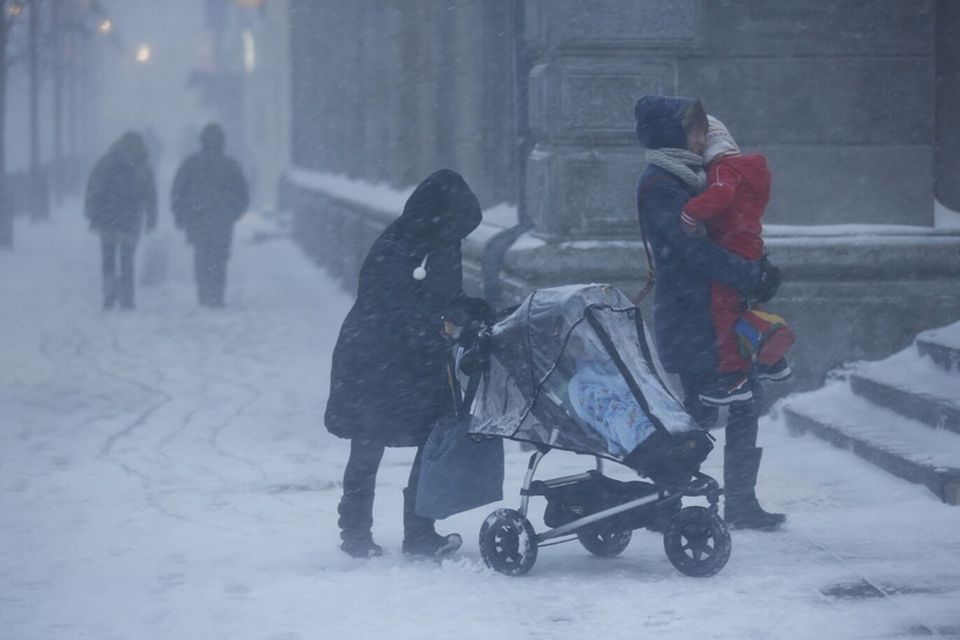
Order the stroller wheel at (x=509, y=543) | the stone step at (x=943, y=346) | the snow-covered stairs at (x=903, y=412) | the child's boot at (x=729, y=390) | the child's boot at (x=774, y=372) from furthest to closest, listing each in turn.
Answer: the stone step at (x=943, y=346), the snow-covered stairs at (x=903, y=412), the child's boot at (x=774, y=372), the child's boot at (x=729, y=390), the stroller wheel at (x=509, y=543)

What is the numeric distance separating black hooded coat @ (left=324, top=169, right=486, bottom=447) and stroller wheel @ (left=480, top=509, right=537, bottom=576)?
0.55 metres

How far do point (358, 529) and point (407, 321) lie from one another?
928 millimetres

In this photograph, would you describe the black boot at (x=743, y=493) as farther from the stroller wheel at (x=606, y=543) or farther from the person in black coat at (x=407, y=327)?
the person in black coat at (x=407, y=327)

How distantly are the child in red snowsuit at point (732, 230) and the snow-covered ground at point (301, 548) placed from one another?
69cm

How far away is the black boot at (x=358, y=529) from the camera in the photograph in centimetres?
639

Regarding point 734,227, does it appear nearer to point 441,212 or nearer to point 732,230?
point 732,230

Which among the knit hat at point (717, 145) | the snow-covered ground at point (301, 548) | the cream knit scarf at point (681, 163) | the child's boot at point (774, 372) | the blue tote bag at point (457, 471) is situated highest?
the knit hat at point (717, 145)

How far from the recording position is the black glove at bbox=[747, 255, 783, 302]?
618cm

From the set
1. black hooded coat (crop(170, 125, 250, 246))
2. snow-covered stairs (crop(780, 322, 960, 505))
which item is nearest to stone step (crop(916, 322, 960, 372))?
Answer: snow-covered stairs (crop(780, 322, 960, 505))

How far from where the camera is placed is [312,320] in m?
15.1

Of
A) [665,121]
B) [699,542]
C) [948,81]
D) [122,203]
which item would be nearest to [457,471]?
[699,542]

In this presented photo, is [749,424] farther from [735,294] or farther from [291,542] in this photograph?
[291,542]

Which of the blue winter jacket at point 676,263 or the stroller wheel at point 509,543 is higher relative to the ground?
the blue winter jacket at point 676,263

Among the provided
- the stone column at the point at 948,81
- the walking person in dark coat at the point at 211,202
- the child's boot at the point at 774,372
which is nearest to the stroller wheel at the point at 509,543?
the child's boot at the point at 774,372
